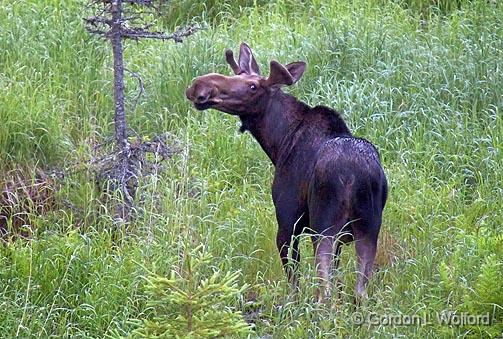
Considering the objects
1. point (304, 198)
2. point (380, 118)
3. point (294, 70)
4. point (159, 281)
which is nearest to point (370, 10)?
point (380, 118)

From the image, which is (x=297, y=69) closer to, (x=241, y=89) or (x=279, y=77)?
(x=279, y=77)

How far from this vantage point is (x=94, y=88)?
10.8 meters

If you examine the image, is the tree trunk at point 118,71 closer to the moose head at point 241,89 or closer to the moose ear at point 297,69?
the moose head at point 241,89

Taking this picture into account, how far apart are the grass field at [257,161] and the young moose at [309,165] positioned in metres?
0.25

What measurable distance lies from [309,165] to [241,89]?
84 cm

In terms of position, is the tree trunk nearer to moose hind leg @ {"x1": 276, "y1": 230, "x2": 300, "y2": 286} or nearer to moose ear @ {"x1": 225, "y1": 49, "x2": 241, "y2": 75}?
moose ear @ {"x1": 225, "y1": 49, "x2": 241, "y2": 75}

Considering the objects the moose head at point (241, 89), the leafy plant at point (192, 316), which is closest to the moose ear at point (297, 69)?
the moose head at point (241, 89)

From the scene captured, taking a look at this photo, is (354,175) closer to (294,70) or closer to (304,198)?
(304,198)

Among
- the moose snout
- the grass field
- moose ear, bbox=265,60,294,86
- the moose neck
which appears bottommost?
the grass field

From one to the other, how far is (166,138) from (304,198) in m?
2.43

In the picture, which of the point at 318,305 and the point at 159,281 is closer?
the point at 159,281

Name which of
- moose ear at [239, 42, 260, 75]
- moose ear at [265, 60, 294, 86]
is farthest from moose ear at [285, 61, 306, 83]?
moose ear at [239, 42, 260, 75]

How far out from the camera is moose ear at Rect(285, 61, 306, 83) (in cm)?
789

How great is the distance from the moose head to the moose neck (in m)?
0.05
